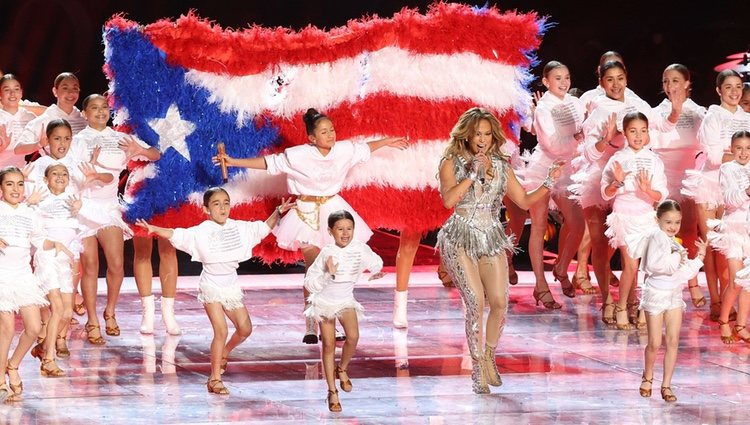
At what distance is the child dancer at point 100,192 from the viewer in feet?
25.4

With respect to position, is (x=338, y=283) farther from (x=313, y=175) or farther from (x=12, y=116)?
(x=12, y=116)

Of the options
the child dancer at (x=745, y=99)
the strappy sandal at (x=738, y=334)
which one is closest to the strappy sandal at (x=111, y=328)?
the strappy sandal at (x=738, y=334)

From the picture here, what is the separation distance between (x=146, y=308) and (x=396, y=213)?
5.19 ft

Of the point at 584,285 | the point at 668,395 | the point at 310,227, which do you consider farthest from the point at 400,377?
the point at 584,285

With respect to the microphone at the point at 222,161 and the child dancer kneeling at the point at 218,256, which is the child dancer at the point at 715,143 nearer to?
the microphone at the point at 222,161

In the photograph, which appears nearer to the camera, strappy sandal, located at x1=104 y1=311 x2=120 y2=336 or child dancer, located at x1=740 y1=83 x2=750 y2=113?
strappy sandal, located at x1=104 y1=311 x2=120 y2=336

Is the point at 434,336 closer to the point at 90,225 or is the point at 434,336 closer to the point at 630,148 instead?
the point at 630,148

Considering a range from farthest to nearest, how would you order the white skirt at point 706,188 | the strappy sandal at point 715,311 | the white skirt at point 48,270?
the strappy sandal at point 715,311 → the white skirt at point 706,188 → the white skirt at point 48,270

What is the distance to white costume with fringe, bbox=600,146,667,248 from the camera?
7926 millimetres

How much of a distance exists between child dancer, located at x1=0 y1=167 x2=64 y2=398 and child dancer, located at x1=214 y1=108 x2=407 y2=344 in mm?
1358

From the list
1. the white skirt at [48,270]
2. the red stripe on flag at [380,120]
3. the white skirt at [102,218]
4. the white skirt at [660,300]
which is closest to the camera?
the white skirt at [660,300]

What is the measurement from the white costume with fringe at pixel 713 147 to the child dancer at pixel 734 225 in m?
0.36

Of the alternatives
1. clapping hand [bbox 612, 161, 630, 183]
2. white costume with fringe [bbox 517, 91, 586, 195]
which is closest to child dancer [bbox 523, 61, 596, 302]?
white costume with fringe [bbox 517, 91, 586, 195]

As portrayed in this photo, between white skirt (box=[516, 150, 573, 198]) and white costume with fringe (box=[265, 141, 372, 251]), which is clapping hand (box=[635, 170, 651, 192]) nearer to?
white skirt (box=[516, 150, 573, 198])
